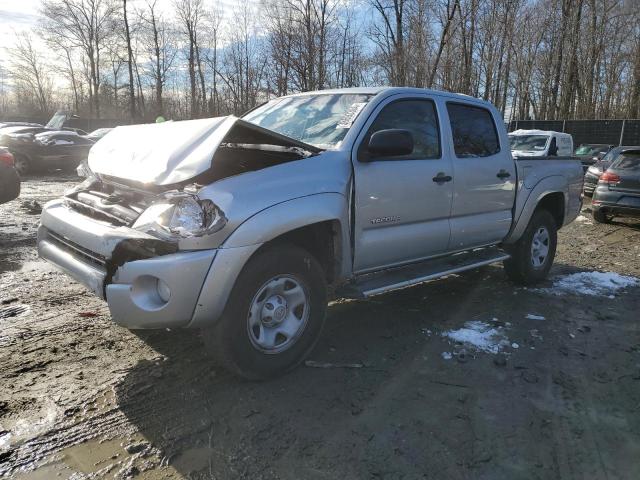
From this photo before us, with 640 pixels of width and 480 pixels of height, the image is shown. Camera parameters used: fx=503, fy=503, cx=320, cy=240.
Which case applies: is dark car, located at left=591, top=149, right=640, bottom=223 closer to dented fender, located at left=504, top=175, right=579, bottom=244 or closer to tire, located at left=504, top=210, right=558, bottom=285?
tire, located at left=504, top=210, right=558, bottom=285

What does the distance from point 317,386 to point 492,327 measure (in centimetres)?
200

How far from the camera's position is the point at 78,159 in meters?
18.2

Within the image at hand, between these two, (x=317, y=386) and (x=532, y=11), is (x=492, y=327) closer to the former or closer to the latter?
(x=317, y=386)

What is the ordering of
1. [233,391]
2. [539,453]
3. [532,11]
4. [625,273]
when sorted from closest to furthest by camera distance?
Result: [539,453]
[233,391]
[625,273]
[532,11]

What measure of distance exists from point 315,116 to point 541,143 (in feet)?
38.4

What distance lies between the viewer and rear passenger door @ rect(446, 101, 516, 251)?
15.3 feet

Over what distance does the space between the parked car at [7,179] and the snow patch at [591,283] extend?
810 centimetres

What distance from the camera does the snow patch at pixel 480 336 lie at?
4117mm

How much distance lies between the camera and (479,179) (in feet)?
15.8

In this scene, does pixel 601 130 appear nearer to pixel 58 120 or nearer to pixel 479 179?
pixel 479 179

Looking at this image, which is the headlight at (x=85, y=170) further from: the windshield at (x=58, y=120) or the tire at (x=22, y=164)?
the windshield at (x=58, y=120)

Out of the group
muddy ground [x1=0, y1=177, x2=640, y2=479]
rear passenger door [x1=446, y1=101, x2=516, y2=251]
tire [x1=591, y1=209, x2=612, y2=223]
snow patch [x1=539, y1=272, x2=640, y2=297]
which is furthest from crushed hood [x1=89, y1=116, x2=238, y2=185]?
tire [x1=591, y1=209, x2=612, y2=223]

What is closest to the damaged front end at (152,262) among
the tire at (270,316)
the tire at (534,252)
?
the tire at (270,316)

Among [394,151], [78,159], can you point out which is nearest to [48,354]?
[394,151]
